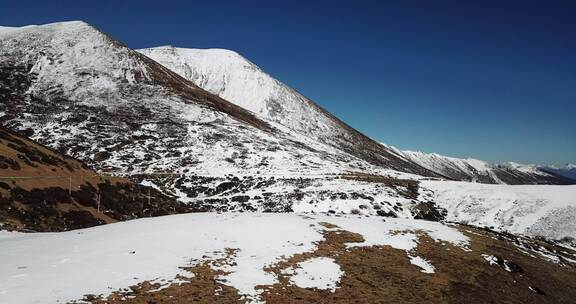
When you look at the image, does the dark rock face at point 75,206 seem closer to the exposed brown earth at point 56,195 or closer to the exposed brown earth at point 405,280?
the exposed brown earth at point 56,195

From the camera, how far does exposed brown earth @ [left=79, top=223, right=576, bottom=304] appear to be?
1528cm

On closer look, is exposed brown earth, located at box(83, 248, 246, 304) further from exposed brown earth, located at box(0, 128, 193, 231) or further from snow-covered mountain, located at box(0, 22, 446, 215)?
snow-covered mountain, located at box(0, 22, 446, 215)

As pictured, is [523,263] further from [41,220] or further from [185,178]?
[185,178]

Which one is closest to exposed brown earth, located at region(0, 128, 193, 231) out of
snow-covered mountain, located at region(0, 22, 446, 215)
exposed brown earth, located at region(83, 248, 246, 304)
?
exposed brown earth, located at region(83, 248, 246, 304)

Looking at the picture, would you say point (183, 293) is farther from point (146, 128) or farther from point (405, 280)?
point (146, 128)

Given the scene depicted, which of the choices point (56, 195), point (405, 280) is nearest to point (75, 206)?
point (56, 195)

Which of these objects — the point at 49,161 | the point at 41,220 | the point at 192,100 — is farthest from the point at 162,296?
the point at 192,100

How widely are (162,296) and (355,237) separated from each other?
13744mm

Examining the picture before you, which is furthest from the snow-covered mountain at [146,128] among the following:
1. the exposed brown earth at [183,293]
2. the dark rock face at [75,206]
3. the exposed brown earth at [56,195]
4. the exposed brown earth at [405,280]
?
the exposed brown earth at [183,293]

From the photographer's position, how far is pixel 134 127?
310ft

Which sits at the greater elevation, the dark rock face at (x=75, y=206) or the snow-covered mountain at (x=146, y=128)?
the snow-covered mountain at (x=146, y=128)

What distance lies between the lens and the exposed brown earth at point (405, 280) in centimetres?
1528

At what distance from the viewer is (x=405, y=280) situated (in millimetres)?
18906

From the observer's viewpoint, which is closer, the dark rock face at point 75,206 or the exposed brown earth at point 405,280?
the exposed brown earth at point 405,280
